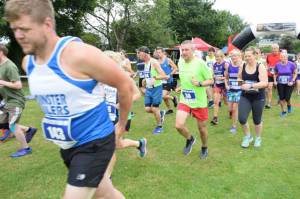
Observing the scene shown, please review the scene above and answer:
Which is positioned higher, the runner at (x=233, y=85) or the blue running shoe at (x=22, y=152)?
the runner at (x=233, y=85)

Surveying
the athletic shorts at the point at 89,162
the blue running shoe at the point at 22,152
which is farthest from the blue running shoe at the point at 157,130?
the athletic shorts at the point at 89,162

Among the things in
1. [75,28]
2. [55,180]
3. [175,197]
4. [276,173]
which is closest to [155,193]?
[175,197]

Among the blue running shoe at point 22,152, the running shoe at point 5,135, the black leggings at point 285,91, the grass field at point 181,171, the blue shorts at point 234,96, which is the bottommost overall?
the grass field at point 181,171

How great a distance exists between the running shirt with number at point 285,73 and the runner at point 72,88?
8.52m

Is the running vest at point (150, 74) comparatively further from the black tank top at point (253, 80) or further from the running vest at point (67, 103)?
the running vest at point (67, 103)

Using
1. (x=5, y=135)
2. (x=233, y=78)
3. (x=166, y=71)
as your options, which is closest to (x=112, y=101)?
(x=5, y=135)

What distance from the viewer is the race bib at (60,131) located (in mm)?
2443

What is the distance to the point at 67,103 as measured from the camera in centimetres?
236

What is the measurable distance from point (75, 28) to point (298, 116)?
20.2 metres

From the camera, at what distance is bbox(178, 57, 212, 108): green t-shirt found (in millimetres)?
5793

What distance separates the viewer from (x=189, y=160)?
6008 millimetres

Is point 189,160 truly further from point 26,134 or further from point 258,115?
point 26,134

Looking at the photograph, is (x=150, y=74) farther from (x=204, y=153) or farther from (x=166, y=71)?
(x=204, y=153)

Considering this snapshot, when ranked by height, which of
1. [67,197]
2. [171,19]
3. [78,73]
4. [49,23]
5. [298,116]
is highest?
[171,19]
